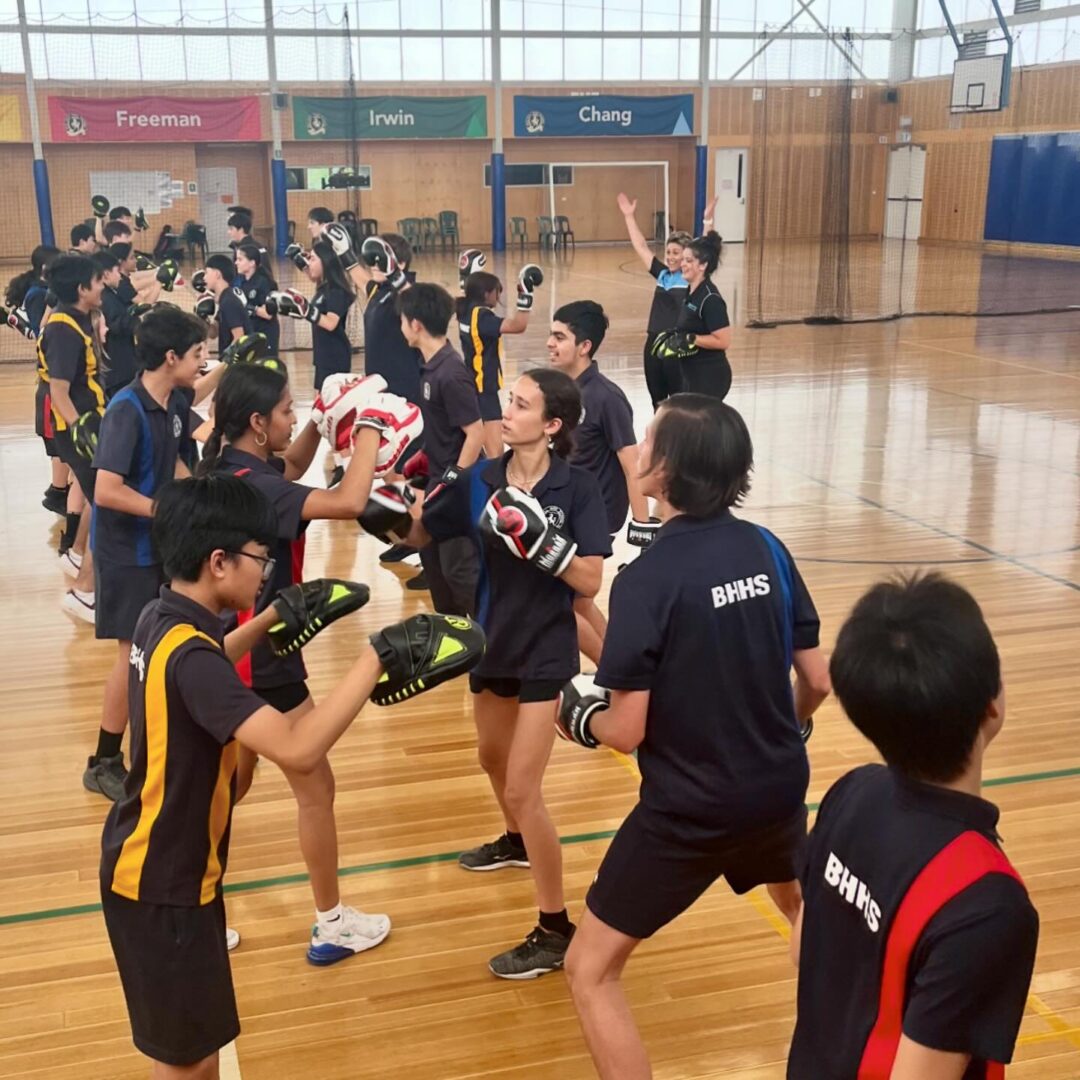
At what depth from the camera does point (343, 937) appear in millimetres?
3512

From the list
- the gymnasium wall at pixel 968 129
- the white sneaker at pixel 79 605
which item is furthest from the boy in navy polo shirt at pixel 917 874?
the gymnasium wall at pixel 968 129

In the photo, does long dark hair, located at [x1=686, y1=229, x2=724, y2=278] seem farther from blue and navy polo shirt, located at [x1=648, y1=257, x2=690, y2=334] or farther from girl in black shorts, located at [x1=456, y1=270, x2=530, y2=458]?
girl in black shorts, located at [x1=456, y1=270, x2=530, y2=458]

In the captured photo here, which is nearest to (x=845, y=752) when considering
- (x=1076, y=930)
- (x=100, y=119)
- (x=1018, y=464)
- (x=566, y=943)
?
(x=1076, y=930)

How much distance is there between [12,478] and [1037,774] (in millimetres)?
7911

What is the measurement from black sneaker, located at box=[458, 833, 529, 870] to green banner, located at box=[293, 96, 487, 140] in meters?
25.7

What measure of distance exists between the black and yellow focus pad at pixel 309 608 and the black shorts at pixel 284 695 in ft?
2.98

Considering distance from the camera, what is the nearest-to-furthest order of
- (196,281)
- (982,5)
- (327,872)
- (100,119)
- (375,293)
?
(327,872)
(375,293)
(196,281)
(100,119)
(982,5)

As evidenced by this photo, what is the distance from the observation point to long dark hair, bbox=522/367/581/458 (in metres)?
3.47

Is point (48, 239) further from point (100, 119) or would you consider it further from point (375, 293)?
point (375, 293)

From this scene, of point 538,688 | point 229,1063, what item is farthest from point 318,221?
point 229,1063

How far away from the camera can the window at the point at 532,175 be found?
30.8m

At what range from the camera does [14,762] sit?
4.84 m

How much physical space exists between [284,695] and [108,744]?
1.45m

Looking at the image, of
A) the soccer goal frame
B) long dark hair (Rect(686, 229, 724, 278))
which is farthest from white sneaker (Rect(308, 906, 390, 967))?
the soccer goal frame
